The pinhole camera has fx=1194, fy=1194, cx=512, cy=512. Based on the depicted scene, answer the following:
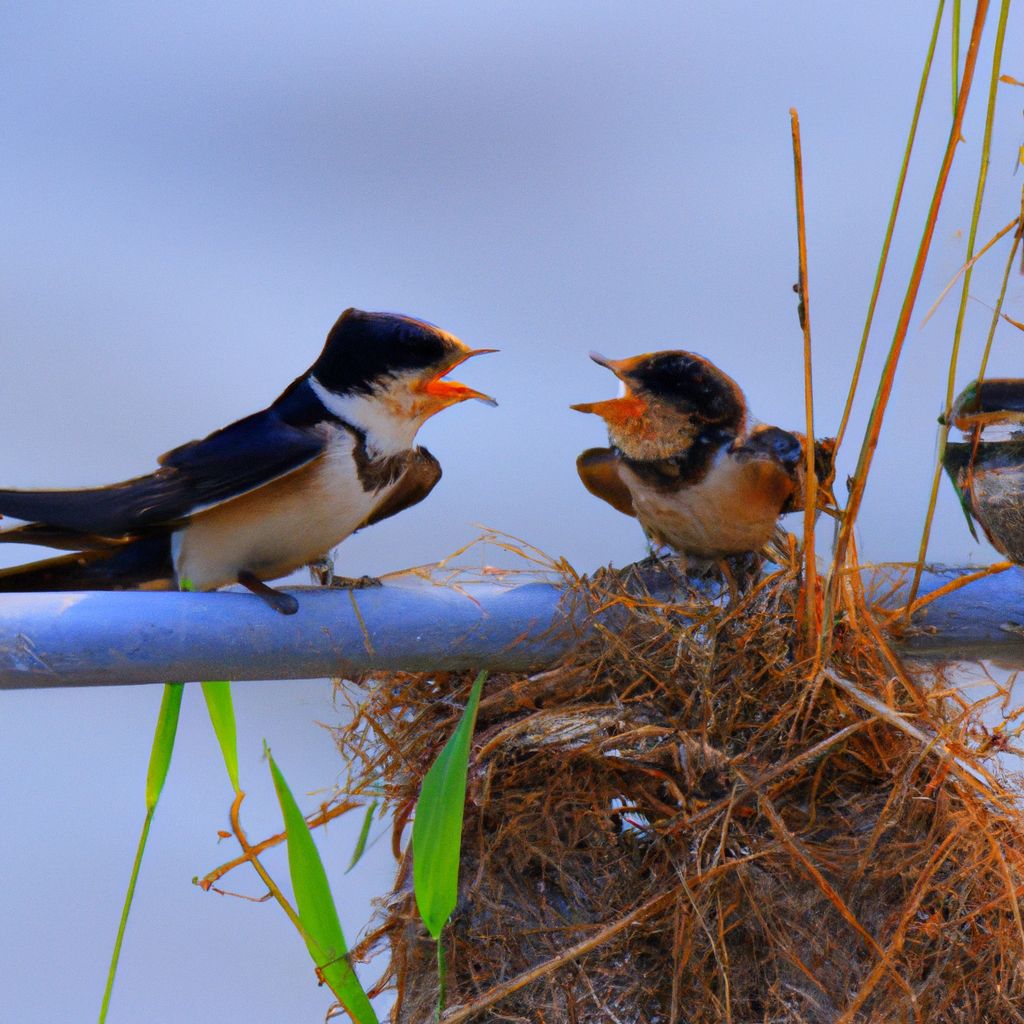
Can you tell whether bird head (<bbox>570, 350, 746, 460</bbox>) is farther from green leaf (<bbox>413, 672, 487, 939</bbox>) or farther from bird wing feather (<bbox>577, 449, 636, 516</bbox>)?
green leaf (<bbox>413, 672, 487, 939</bbox>)

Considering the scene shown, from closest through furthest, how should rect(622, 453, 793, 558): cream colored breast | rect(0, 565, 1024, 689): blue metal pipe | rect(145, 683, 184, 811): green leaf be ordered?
rect(0, 565, 1024, 689): blue metal pipe
rect(145, 683, 184, 811): green leaf
rect(622, 453, 793, 558): cream colored breast

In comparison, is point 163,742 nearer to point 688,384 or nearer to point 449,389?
point 449,389

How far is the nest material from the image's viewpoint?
2.18 ft

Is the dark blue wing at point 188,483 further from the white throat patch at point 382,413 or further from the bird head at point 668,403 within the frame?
the bird head at point 668,403

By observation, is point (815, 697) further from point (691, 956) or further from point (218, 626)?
point (218, 626)

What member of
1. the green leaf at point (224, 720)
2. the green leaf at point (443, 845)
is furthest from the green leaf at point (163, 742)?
the green leaf at point (443, 845)

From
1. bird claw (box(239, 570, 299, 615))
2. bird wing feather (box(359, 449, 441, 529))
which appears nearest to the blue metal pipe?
bird claw (box(239, 570, 299, 615))

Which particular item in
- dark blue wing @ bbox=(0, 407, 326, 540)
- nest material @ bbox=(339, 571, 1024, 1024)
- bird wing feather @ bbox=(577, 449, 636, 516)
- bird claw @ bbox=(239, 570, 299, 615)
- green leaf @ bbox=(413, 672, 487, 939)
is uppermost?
dark blue wing @ bbox=(0, 407, 326, 540)

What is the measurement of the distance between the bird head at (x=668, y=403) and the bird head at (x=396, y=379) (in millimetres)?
114

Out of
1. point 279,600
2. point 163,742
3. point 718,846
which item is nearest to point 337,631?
point 279,600

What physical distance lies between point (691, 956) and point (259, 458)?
0.37 m

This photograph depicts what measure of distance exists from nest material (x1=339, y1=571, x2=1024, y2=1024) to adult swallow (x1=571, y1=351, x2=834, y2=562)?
0.21ft

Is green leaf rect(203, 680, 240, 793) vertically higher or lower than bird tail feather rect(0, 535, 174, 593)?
lower

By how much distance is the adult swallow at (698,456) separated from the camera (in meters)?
0.77
